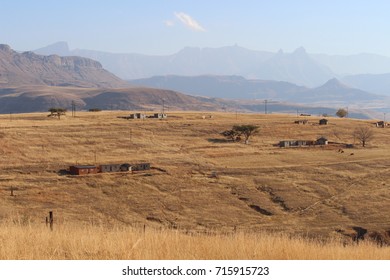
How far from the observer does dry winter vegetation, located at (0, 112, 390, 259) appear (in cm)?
898

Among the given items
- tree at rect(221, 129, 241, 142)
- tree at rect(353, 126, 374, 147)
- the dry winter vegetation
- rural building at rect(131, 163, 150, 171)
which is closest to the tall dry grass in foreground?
the dry winter vegetation

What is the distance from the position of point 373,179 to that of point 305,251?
54422mm

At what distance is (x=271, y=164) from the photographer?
216ft

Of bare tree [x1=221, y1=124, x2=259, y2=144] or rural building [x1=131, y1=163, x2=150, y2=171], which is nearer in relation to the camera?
rural building [x1=131, y1=163, x2=150, y2=171]

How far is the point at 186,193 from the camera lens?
4956cm

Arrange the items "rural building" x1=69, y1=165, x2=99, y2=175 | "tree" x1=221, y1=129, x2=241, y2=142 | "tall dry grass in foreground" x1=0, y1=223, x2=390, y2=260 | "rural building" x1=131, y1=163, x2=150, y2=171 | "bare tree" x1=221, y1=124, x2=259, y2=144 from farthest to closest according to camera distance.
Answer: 1. "bare tree" x1=221, y1=124, x2=259, y2=144
2. "tree" x1=221, y1=129, x2=241, y2=142
3. "rural building" x1=131, y1=163, x2=150, y2=171
4. "rural building" x1=69, y1=165, x2=99, y2=175
5. "tall dry grass in foreground" x1=0, y1=223, x2=390, y2=260

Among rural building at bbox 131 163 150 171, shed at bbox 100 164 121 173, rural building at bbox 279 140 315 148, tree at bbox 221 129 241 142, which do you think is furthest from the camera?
tree at bbox 221 129 241 142

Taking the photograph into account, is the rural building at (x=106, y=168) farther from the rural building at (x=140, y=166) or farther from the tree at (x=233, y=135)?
the tree at (x=233, y=135)

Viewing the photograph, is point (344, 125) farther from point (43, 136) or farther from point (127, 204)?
point (127, 204)

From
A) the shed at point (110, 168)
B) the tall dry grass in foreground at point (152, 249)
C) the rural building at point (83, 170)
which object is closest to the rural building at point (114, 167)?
the shed at point (110, 168)

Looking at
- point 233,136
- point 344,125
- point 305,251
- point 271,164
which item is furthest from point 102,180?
point 344,125

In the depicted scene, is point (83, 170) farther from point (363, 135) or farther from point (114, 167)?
point (363, 135)

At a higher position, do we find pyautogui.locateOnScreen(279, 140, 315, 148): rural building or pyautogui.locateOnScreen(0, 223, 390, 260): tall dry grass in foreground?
pyautogui.locateOnScreen(0, 223, 390, 260): tall dry grass in foreground

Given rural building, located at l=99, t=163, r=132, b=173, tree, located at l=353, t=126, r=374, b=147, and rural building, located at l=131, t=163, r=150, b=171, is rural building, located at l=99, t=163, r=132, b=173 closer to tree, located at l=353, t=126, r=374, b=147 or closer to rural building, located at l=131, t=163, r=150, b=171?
rural building, located at l=131, t=163, r=150, b=171
